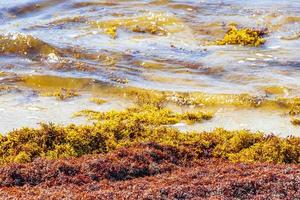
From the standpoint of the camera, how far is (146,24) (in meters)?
17.2

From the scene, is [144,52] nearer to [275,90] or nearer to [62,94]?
[62,94]

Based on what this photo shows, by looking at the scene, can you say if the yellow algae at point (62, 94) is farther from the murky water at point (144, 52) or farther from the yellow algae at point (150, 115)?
the yellow algae at point (150, 115)

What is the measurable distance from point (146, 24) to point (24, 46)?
456 cm

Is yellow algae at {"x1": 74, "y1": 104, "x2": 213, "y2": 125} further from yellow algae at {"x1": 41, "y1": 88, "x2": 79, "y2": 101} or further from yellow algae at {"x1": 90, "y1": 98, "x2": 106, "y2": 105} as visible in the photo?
yellow algae at {"x1": 41, "y1": 88, "x2": 79, "y2": 101}

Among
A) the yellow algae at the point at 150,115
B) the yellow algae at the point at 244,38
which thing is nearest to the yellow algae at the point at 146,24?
the yellow algae at the point at 244,38

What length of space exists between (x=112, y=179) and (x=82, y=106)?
11.9 feet

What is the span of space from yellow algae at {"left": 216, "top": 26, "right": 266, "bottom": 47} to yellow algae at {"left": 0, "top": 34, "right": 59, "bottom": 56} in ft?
15.6

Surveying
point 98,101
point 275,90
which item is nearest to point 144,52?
point 98,101

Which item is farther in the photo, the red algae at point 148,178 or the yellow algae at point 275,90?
the yellow algae at point 275,90

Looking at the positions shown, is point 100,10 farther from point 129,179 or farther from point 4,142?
point 129,179

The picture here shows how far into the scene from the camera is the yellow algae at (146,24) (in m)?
16.6

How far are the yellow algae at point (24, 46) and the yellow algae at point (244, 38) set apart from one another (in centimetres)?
475

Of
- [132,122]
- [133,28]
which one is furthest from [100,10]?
[132,122]

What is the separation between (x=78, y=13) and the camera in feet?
61.7
